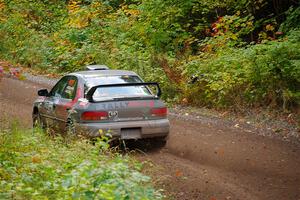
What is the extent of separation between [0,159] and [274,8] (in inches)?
597

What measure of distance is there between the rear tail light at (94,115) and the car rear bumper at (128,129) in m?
0.12

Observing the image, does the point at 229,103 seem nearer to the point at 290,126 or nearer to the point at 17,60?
the point at 290,126

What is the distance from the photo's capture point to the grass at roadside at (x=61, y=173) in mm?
5145

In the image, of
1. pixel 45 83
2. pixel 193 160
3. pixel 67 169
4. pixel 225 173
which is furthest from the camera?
pixel 45 83

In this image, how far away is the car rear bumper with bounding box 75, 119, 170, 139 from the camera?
969 cm

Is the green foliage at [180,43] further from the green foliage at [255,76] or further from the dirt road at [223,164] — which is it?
the dirt road at [223,164]

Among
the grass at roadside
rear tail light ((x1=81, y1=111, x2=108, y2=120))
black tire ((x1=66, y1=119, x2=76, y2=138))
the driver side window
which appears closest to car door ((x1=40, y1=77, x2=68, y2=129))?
the driver side window

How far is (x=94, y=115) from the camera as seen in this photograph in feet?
32.1

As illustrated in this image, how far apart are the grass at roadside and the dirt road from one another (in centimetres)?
143

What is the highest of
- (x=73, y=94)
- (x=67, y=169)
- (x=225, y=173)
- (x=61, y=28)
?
(x=61, y=28)

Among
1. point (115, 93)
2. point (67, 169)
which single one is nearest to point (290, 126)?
point (115, 93)

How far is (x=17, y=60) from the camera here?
86.9ft

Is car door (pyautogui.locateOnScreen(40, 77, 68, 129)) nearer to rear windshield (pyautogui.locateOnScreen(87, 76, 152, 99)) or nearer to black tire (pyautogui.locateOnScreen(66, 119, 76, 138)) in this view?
black tire (pyautogui.locateOnScreen(66, 119, 76, 138))

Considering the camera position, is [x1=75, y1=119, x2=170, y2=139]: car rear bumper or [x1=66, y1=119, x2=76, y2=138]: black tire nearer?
[x1=66, y1=119, x2=76, y2=138]: black tire
